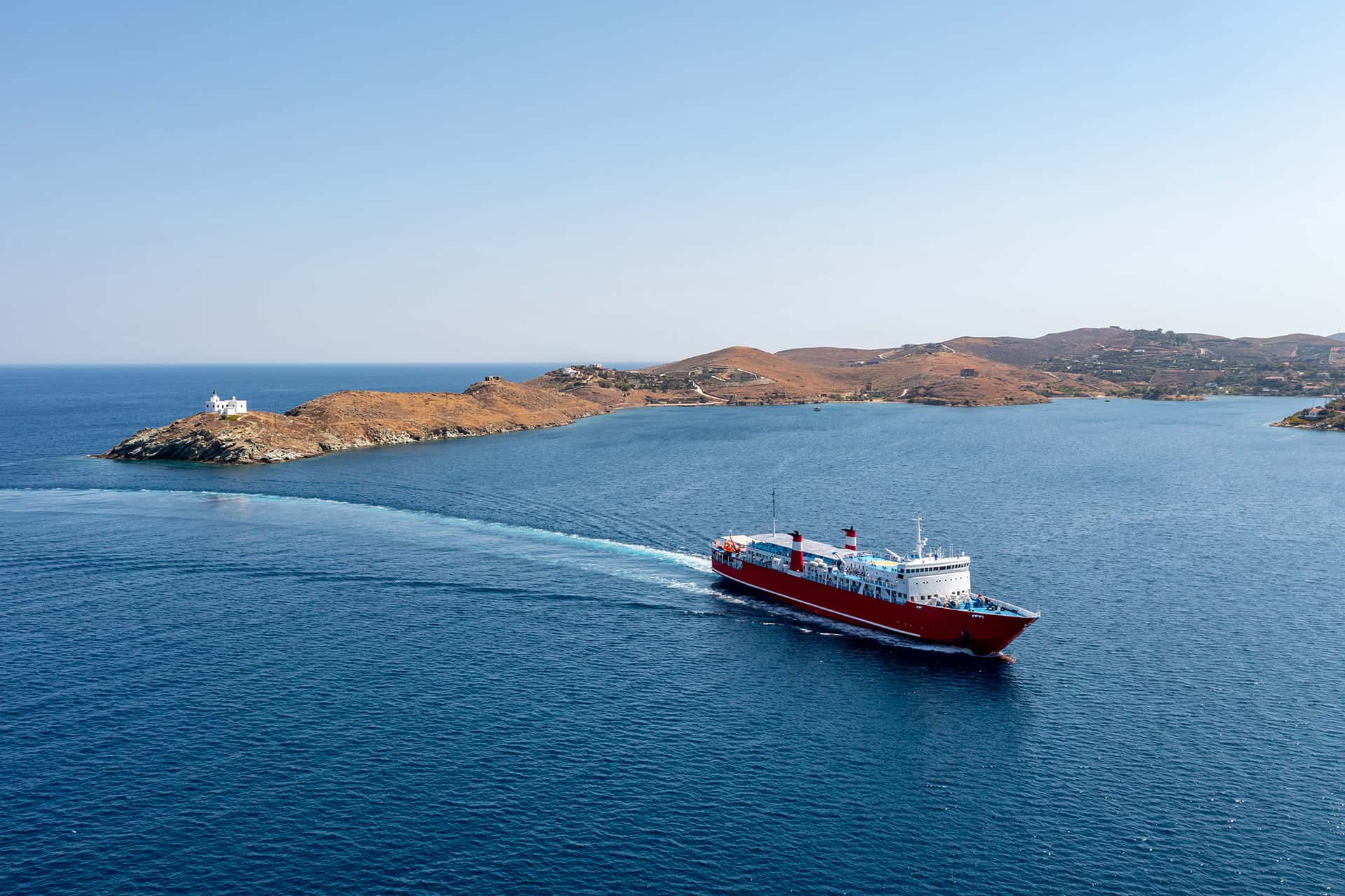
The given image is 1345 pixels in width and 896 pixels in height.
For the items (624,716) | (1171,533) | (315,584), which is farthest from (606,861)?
(1171,533)

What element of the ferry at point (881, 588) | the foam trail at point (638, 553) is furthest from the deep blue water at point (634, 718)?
the ferry at point (881, 588)

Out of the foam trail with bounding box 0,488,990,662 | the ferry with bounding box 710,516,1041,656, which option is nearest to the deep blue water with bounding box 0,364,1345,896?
the foam trail with bounding box 0,488,990,662

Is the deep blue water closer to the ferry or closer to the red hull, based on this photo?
the red hull

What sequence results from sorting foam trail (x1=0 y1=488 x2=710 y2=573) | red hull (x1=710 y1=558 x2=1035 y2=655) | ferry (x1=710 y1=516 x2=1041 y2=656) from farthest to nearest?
foam trail (x1=0 y1=488 x2=710 y2=573)
ferry (x1=710 y1=516 x2=1041 y2=656)
red hull (x1=710 y1=558 x2=1035 y2=655)

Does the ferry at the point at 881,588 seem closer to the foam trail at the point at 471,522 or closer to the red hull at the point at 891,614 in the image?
the red hull at the point at 891,614

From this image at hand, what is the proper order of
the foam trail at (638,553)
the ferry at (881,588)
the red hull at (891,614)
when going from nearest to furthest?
the red hull at (891,614) → the ferry at (881,588) → the foam trail at (638,553)

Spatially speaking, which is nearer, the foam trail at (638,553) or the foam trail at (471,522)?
the foam trail at (638,553)
